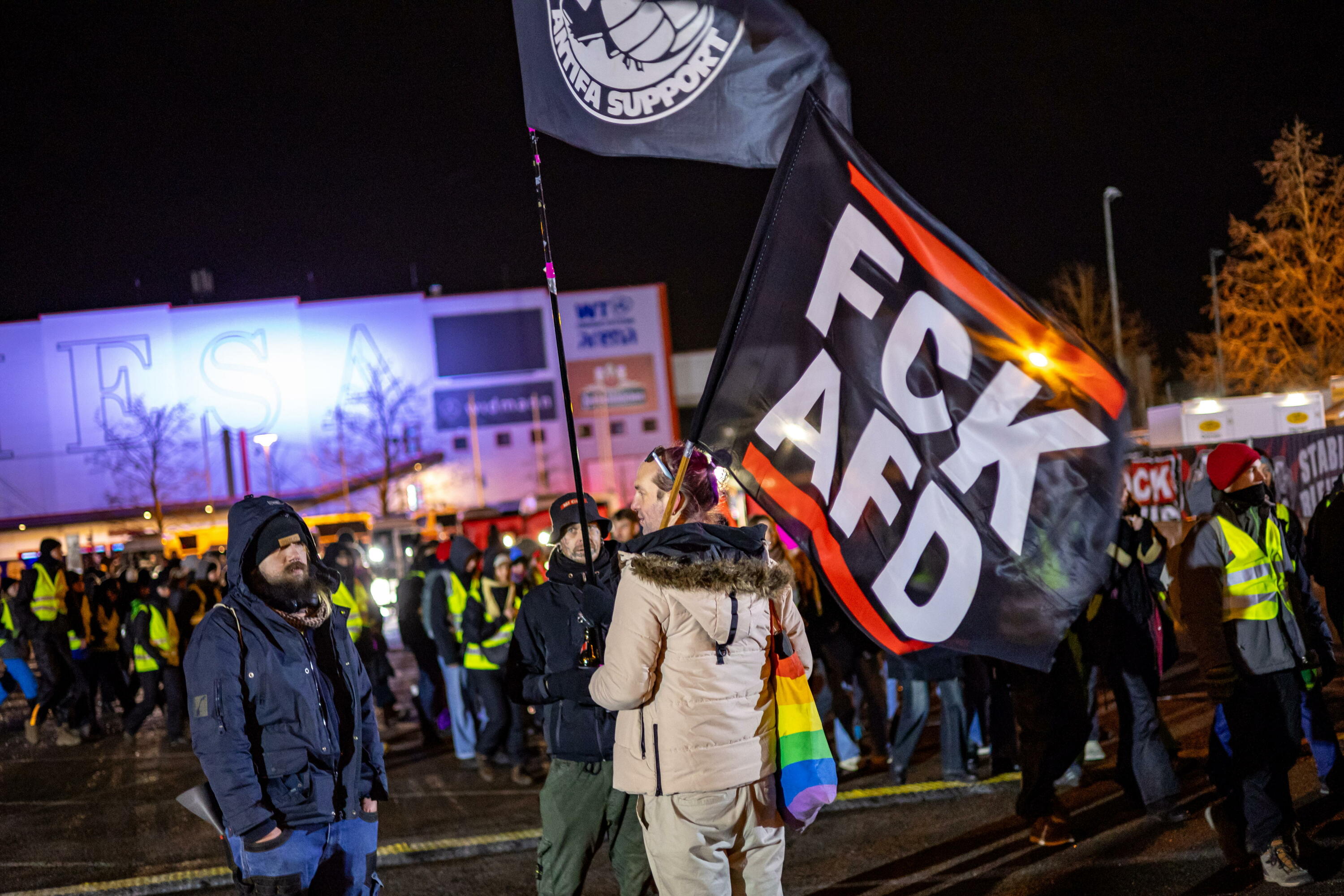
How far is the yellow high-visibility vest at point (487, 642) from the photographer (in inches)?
349

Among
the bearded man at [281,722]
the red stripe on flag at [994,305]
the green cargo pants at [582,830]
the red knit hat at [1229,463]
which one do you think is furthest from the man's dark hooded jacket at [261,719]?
the red knit hat at [1229,463]

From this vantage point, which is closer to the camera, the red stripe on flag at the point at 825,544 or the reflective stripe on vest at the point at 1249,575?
the red stripe on flag at the point at 825,544

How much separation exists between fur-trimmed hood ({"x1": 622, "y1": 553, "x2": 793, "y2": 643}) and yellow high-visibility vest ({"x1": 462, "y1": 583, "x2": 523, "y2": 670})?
561 cm

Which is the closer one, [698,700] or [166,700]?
[698,700]

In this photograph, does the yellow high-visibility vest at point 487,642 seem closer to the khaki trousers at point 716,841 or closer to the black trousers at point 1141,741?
the black trousers at point 1141,741

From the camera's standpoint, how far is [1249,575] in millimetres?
5348

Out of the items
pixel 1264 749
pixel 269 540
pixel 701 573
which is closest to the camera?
pixel 701 573

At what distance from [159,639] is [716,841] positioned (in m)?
10.1

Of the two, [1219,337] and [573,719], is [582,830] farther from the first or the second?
[1219,337]

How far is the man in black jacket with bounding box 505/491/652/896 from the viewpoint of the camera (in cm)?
445

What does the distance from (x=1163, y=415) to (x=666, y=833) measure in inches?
890

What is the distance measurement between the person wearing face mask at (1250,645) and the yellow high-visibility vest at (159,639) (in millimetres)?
10159

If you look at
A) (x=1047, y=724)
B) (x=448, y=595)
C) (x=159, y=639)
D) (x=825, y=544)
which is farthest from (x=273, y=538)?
(x=159, y=639)

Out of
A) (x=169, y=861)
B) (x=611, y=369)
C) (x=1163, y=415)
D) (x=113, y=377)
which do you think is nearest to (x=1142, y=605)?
(x=169, y=861)
